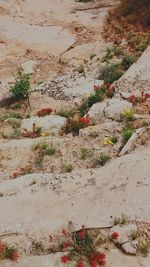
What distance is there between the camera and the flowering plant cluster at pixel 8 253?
775 cm

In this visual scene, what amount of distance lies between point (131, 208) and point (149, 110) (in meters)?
4.41

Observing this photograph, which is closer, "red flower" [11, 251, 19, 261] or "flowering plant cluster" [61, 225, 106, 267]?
"flowering plant cluster" [61, 225, 106, 267]

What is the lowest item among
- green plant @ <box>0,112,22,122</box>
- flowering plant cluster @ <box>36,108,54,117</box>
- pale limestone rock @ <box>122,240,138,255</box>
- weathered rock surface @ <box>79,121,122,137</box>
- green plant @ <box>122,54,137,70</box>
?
pale limestone rock @ <box>122,240,138,255</box>

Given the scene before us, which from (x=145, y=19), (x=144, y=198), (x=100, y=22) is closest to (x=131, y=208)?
(x=144, y=198)

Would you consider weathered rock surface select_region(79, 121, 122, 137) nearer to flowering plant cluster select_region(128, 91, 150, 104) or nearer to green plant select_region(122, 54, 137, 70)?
flowering plant cluster select_region(128, 91, 150, 104)

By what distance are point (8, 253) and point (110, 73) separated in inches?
330

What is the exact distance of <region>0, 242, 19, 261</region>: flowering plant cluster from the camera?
7.75m

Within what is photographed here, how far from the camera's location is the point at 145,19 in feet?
60.7

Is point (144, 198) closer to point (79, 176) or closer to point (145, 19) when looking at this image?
point (79, 176)

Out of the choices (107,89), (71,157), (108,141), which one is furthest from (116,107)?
(71,157)

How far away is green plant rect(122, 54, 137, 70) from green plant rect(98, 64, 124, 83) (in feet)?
0.64

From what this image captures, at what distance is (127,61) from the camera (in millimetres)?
15219

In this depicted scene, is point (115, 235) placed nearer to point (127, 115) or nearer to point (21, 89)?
point (127, 115)

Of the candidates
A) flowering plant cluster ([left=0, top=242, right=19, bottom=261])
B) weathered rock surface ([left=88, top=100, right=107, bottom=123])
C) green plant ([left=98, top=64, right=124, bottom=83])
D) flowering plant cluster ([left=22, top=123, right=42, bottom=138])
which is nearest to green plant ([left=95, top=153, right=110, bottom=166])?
weathered rock surface ([left=88, top=100, right=107, bottom=123])
